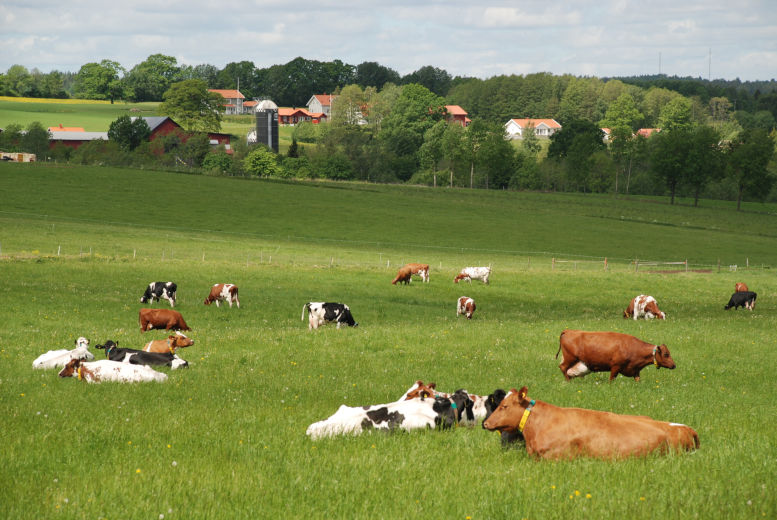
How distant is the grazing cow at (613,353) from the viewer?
17984 millimetres

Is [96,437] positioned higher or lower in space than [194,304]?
higher

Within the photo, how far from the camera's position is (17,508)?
8.45 meters

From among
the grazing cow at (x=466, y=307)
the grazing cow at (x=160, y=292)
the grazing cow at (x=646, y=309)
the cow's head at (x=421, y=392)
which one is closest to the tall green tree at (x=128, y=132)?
the grazing cow at (x=160, y=292)

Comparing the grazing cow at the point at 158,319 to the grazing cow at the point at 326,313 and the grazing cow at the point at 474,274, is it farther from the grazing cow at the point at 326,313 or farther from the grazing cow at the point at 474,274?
the grazing cow at the point at 474,274

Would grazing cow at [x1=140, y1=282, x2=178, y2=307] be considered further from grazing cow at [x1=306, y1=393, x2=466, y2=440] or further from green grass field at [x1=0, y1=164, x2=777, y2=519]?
grazing cow at [x1=306, y1=393, x2=466, y2=440]

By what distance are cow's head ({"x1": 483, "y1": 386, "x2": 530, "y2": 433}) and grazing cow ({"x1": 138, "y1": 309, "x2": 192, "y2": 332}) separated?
61.4 feet

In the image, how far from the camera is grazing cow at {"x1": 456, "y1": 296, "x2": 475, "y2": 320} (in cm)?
3606

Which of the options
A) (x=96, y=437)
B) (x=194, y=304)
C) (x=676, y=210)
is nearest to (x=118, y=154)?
(x=676, y=210)

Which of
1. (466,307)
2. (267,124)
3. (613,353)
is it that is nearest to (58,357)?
(613,353)

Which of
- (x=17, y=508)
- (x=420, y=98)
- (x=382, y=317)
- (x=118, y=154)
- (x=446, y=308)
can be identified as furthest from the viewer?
(x=420, y=98)

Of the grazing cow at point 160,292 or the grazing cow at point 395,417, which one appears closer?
the grazing cow at point 395,417

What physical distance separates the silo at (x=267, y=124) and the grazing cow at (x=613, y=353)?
162860 mm

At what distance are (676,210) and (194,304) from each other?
99.0 metres

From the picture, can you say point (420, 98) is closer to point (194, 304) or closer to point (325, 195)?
point (325, 195)
